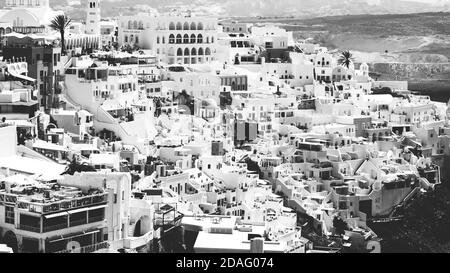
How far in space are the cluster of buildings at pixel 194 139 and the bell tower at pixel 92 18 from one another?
23mm

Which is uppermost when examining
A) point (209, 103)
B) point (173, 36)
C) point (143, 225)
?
point (173, 36)

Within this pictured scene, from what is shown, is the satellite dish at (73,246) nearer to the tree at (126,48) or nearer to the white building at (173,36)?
the tree at (126,48)

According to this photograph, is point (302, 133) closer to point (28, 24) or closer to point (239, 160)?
point (239, 160)

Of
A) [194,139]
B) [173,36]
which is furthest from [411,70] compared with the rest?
[194,139]

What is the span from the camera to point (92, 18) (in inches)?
730

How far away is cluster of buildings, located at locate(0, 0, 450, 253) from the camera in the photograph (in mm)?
9000

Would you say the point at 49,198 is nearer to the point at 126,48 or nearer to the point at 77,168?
the point at 77,168

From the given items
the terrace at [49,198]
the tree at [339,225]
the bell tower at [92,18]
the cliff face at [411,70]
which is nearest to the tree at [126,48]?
the bell tower at [92,18]

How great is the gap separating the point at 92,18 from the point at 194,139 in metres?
5.54

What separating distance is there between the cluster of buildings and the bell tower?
23mm

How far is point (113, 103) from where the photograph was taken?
46.9 feet

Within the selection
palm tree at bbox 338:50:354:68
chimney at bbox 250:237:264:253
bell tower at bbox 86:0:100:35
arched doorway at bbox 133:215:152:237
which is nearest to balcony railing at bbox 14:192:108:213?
arched doorway at bbox 133:215:152:237

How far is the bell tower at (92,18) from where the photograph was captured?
60.5 feet

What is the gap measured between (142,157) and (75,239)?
438 centimetres
